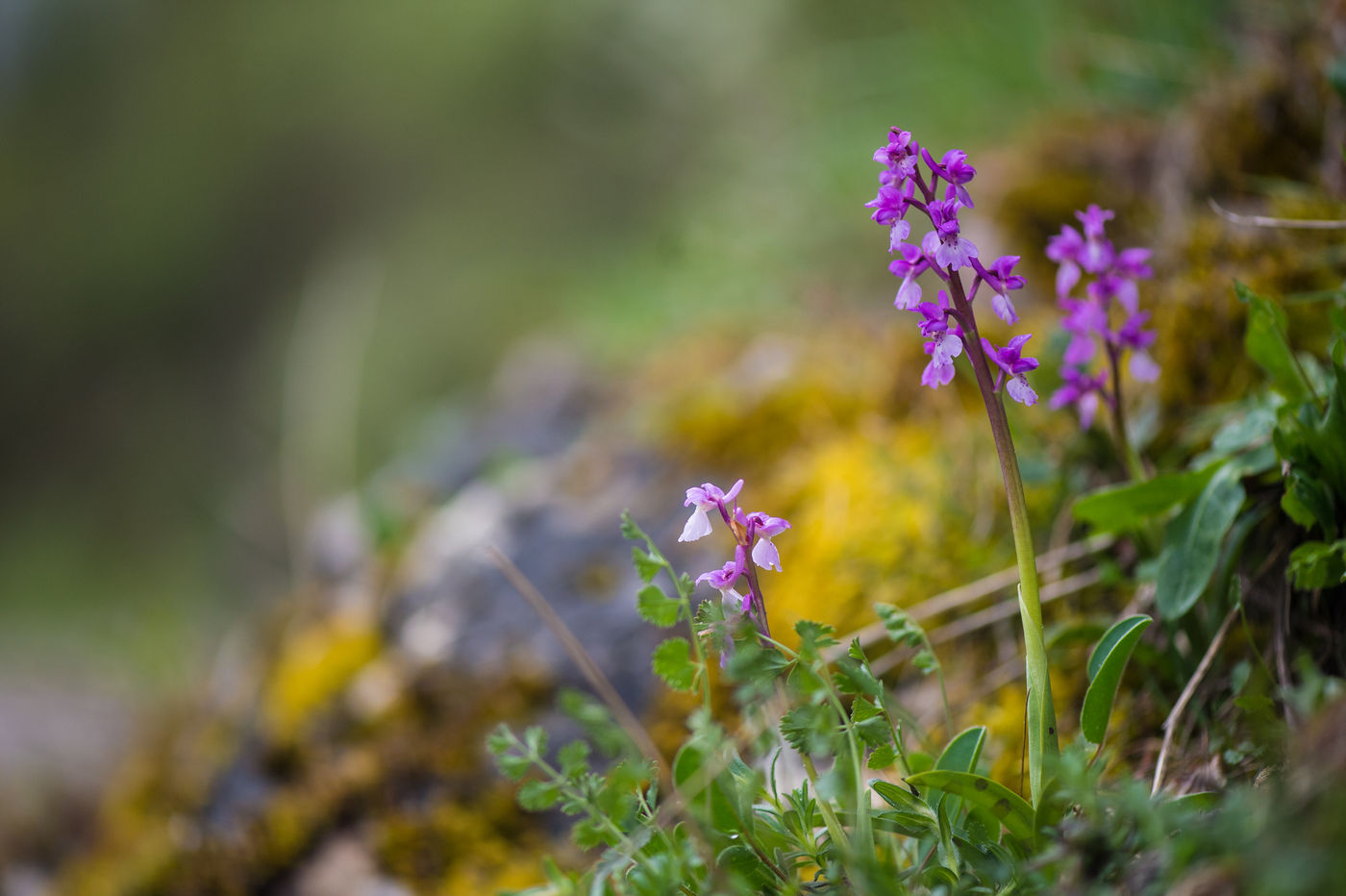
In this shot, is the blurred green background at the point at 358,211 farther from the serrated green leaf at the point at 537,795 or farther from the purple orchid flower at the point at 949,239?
the serrated green leaf at the point at 537,795

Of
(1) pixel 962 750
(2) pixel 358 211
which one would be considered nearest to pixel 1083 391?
(1) pixel 962 750

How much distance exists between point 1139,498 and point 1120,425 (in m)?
0.16

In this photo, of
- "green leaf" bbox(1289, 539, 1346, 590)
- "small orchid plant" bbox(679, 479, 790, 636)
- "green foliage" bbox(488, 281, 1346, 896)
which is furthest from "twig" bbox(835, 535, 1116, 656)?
"small orchid plant" bbox(679, 479, 790, 636)

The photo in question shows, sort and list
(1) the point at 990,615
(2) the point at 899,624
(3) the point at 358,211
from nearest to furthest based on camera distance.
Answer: (2) the point at 899,624
(1) the point at 990,615
(3) the point at 358,211

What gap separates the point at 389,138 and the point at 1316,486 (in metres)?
12.4

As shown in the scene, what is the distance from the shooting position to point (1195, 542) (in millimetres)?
1275

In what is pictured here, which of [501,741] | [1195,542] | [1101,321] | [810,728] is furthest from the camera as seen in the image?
[1101,321]

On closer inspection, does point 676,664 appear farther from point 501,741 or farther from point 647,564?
point 501,741

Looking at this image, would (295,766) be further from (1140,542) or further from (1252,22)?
(1252,22)

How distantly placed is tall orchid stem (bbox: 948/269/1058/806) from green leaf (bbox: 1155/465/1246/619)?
14.9 inches

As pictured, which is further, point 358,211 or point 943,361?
point 358,211

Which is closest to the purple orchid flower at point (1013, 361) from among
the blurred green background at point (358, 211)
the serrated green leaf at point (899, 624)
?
the serrated green leaf at point (899, 624)

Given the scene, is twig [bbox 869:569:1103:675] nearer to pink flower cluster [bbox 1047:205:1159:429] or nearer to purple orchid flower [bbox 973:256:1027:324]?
pink flower cluster [bbox 1047:205:1159:429]

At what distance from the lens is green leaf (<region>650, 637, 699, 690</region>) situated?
0.93 m
